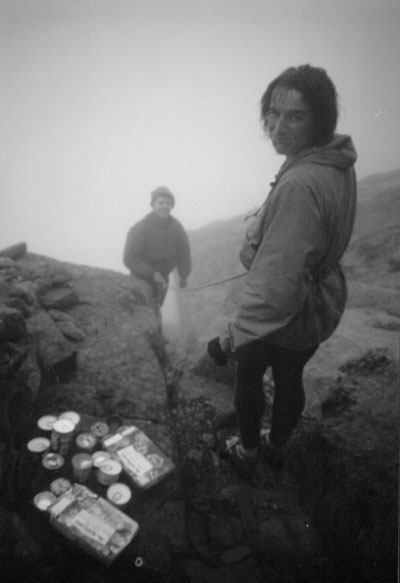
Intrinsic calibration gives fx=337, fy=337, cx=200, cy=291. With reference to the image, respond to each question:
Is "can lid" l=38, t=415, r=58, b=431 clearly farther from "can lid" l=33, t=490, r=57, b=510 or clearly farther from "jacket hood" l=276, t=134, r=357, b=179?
"jacket hood" l=276, t=134, r=357, b=179

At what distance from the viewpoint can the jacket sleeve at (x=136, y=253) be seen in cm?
573

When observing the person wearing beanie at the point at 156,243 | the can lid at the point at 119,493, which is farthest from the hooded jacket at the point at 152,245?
the can lid at the point at 119,493

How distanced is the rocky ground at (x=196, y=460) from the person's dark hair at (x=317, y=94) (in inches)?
97.6

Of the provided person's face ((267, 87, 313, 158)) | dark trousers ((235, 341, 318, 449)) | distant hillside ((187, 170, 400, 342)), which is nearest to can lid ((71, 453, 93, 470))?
dark trousers ((235, 341, 318, 449))

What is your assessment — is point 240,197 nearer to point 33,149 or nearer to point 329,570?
point 329,570

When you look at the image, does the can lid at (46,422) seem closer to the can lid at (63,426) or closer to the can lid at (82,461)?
the can lid at (63,426)

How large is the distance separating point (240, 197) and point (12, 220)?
7981cm

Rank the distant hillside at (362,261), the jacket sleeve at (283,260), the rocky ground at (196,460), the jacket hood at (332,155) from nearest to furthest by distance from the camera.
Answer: the jacket sleeve at (283,260) → the jacket hood at (332,155) → the rocky ground at (196,460) → the distant hillside at (362,261)

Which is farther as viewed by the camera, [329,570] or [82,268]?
[82,268]

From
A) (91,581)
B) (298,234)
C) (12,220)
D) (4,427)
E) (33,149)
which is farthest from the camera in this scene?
(33,149)

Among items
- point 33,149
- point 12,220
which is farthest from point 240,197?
point 33,149

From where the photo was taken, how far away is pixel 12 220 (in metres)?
118

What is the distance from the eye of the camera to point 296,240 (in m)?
1.73

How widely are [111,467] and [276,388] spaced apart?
128 cm
